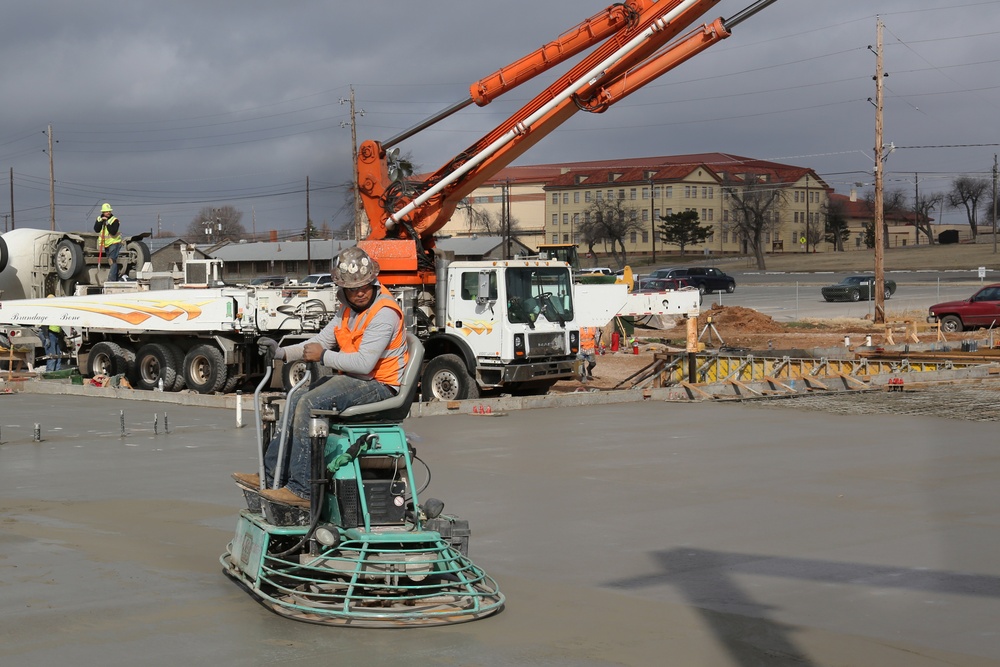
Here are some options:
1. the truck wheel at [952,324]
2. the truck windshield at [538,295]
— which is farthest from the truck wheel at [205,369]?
the truck wheel at [952,324]

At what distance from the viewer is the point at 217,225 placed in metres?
140

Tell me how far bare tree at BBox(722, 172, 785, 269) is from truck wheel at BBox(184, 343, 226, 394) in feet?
285

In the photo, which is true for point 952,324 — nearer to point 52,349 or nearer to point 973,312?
point 973,312

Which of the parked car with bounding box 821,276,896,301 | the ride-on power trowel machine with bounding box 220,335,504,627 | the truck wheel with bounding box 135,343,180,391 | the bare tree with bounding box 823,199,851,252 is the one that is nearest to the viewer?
the ride-on power trowel machine with bounding box 220,335,504,627

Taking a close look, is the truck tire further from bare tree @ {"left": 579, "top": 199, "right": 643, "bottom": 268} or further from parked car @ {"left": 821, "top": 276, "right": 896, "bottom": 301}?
bare tree @ {"left": 579, "top": 199, "right": 643, "bottom": 268}

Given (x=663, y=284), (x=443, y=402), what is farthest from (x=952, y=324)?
(x=443, y=402)

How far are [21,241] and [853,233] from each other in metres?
126

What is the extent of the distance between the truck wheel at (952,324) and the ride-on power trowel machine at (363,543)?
3291cm

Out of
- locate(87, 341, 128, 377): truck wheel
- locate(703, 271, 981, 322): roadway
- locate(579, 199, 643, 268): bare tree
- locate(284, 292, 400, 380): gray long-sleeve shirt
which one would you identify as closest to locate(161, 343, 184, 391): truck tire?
locate(87, 341, 128, 377): truck wheel

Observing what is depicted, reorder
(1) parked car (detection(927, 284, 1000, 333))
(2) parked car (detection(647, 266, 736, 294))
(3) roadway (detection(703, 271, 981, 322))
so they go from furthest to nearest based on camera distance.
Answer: (2) parked car (detection(647, 266, 736, 294)) → (3) roadway (detection(703, 271, 981, 322)) → (1) parked car (detection(927, 284, 1000, 333))

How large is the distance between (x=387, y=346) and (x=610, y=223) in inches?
4057

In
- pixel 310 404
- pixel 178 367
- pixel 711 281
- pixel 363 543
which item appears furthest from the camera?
pixel 711 281

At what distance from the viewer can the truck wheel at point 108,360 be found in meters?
24.4

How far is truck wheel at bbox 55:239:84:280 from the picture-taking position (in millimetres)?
28531
